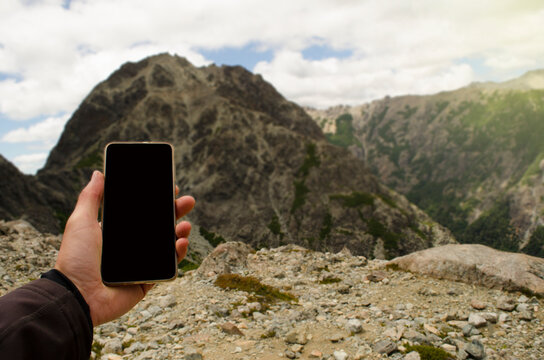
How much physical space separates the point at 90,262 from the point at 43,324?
1963mm

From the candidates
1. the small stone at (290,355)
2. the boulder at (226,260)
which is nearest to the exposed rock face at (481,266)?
the small stone at (290,355)

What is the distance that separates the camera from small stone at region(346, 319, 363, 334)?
1226 cm

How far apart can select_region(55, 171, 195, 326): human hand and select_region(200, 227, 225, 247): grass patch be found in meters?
175

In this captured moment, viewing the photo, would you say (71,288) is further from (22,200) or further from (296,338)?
(22,200)

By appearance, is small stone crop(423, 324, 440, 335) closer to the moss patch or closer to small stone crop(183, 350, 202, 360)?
small stone crop(183, 350, 202, 360)

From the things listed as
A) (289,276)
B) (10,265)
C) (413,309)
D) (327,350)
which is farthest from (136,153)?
(10,265)

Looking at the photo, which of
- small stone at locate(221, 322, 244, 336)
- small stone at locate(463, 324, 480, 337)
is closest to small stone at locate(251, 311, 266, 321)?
small stone at locate(221, 322, 244, 336)

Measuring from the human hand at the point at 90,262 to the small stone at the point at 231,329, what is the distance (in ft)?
25.1

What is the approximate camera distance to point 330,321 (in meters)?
13.5

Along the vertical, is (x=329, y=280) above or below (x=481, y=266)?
below

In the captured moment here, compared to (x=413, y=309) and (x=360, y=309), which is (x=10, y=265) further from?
(x=413, y=309)

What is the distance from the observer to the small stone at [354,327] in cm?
1226

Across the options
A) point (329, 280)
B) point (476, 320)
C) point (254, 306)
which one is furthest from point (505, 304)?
point (254, 306)

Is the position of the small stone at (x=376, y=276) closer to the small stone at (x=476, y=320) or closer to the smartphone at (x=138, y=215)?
the small stone at (x=476, y=320)
